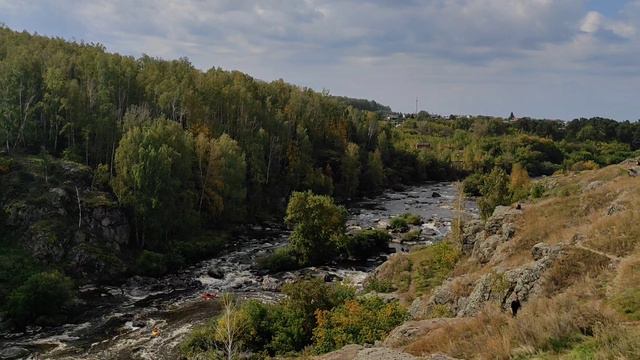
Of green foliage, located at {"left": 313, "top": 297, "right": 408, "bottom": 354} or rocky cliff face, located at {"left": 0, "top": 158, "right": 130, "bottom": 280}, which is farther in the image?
rocky cliff face, located at {"left": 0, "top": 158, "right": 130, "bottom": 280}

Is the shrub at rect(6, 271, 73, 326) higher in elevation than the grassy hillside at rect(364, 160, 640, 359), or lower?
lower

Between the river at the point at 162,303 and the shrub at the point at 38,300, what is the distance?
51.4 inches

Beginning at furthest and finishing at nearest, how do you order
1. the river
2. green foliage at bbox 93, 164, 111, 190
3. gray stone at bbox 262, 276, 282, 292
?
green foliage at bbox 93, 164, 111, 190 → gray stone at bbox 262, 276, 282, 292 → the river

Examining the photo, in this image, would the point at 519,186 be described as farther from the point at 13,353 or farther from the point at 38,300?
the point at 13,353

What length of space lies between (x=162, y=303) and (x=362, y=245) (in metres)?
24.8

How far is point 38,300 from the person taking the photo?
133 feet

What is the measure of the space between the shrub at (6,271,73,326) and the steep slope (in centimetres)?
2838

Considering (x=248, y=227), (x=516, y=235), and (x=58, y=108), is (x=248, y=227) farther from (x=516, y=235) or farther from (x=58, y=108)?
(x=516, y=235)

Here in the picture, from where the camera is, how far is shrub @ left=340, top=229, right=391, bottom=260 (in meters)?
60.7

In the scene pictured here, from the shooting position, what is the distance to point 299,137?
104375 millimetres

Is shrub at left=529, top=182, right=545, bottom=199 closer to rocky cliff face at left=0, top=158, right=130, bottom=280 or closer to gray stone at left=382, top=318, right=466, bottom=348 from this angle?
gray stone at left=382, top=318, right=466, bottom=348

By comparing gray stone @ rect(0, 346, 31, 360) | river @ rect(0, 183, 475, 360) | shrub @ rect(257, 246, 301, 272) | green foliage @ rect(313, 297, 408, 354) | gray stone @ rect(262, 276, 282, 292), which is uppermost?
green foliage @ rect(313, 297, 408, 354)

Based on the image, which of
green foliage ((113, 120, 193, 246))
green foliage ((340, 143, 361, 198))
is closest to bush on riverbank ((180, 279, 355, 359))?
green foliage ((113, 120, 193, 246))

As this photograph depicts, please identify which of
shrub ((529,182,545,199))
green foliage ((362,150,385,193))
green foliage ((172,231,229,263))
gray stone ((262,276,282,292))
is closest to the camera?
gray stone ((262,276,282,292))
